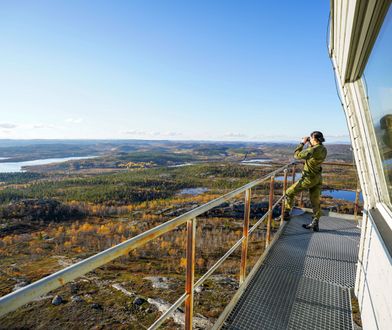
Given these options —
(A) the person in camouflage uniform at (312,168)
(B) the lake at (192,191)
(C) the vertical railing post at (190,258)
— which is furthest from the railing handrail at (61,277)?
(B) the lake at (192,191)

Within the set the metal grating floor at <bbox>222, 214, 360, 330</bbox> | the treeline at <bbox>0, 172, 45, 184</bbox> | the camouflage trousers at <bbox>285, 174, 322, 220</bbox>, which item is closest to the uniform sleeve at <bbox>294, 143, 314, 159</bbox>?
the camouflage trousers at <bbox>285, 174, 322, 220</bbox>

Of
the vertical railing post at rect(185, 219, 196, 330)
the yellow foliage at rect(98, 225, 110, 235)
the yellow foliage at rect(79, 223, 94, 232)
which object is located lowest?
the yellow foliage at rect(79, 223, 94, 232)

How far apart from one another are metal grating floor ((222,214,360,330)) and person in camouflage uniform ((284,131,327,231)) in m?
0.63

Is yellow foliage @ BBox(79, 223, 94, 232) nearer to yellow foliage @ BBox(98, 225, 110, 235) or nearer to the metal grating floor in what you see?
yellow foliage @ BBox(98, 225, 110, 235)

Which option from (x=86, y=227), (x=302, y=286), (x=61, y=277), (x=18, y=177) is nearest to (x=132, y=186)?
(x=86, y=227)

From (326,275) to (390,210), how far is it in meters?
1.58

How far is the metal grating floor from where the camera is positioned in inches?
92.7

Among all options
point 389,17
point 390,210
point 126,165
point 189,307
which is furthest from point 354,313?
point 126,165

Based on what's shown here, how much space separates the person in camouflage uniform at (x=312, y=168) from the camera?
4.09 m

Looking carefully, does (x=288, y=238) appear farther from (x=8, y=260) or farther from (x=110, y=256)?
(x=8, y=260)

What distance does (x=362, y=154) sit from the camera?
255cm

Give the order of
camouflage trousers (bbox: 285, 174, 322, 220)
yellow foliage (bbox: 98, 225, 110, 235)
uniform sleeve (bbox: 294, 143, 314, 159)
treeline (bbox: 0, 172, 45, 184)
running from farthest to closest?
treeline (bbox: 0, 172, 45, 184) → yellow foliage (bbox: 98, 225, 110, 235) → camouflage trousers (bbox: 285, 174, 322, 220) → uniform sleeve (bbox: 294, 143, 314, 159)

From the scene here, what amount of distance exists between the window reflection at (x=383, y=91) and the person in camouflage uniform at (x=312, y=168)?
1915 mm

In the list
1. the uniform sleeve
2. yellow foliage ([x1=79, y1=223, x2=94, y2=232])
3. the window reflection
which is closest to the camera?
the window reflection
